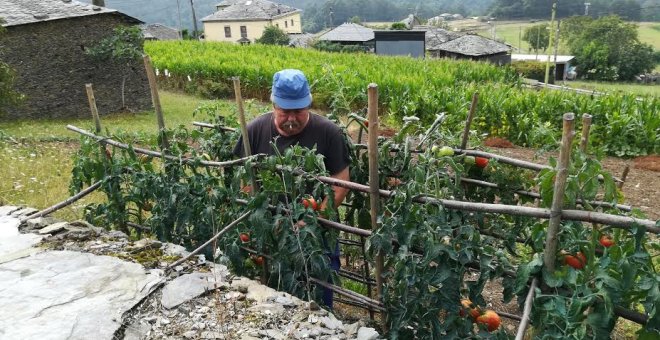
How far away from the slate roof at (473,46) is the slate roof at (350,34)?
9876 mm

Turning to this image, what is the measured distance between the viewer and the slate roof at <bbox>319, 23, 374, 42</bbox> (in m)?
46.8

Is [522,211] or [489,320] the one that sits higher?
[522,211]

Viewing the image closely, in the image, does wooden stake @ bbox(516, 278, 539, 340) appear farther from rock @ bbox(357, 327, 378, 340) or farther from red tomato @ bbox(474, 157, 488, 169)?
red tomato @ bbox(474, 157, 488, 169)

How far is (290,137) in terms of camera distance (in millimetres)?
3434

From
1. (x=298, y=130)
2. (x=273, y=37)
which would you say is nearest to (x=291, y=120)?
(x=298, y=130)

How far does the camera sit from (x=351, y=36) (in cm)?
4731

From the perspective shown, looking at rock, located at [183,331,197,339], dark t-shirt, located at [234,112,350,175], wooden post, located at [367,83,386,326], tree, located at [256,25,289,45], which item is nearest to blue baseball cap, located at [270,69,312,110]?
dark t-shirt, located at [234,112,350,175]

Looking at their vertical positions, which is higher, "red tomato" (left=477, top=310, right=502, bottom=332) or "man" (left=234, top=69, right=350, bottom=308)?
"man" (left=234, top=69, right=350, bottom=308)

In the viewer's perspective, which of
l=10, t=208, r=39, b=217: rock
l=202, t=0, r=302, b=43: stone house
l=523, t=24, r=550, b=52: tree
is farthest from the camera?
l=523, t=24, r=550, b=52: tree

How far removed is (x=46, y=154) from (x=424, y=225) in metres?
9.08

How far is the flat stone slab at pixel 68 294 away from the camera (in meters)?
2.52

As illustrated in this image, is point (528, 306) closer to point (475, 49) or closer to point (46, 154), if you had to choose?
point (46, 154)

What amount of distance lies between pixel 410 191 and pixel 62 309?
5.96 ft

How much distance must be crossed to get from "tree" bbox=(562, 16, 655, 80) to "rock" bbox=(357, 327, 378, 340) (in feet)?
164
